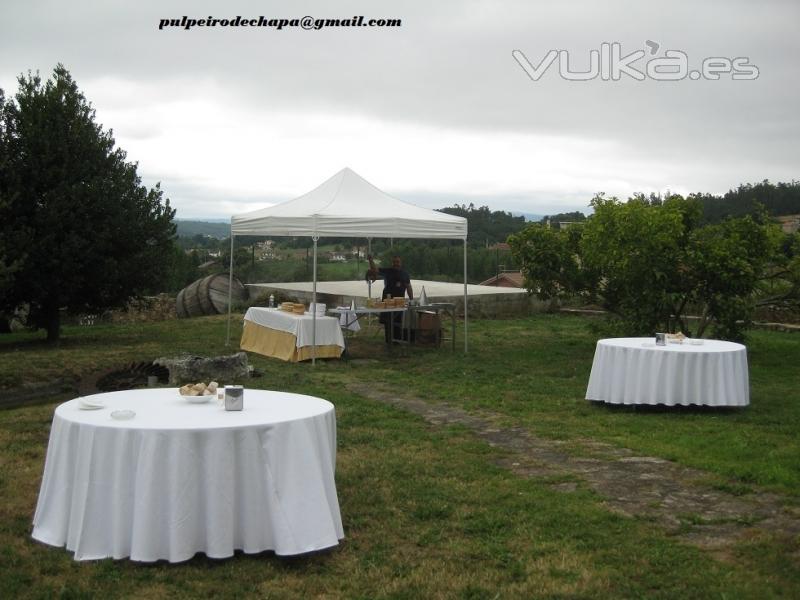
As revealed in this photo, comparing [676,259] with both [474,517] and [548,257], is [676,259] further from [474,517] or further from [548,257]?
[474,517]

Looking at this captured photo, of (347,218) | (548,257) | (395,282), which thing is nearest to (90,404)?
(347,218)

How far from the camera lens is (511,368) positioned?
38.9 ft

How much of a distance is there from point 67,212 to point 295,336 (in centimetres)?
442

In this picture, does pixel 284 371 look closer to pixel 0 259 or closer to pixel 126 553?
pixel 0 259

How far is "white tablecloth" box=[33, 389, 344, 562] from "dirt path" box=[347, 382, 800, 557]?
6.81 ft

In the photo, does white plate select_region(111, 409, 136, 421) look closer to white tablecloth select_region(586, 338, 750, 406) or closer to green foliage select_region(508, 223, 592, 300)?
white tablecloth select_region(586, 338, 750, 406)

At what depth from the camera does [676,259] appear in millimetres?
12539

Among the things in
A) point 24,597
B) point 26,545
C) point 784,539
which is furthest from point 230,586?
point 784,539

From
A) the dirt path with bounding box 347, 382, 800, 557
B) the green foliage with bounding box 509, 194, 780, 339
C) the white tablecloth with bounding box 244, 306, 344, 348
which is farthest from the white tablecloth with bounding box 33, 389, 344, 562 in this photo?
the green foliage with bounding box 509, 194, 780, 339

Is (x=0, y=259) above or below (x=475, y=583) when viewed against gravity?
above

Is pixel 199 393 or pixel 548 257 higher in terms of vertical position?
pixel 548 257

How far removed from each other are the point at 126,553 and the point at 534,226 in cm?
1060

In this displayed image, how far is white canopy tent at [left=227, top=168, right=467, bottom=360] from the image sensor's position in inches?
492

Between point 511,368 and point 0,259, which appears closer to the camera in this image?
point 0,259
